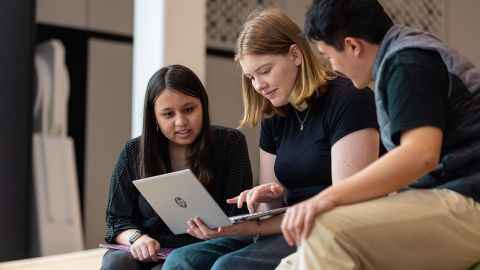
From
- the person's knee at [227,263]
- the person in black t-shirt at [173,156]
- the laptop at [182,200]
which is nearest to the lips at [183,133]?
the person in black t-shirt at [173,156]

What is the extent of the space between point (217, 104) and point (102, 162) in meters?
0.89

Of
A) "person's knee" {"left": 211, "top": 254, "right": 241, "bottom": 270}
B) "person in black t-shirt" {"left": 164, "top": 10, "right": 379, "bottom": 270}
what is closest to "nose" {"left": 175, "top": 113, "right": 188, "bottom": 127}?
"person in black t-shirt" {"left": 164, "top": 10, "right": 379, "bottom": 270}

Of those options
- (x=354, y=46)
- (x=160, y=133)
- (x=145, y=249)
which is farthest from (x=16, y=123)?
(x=354, y=46)

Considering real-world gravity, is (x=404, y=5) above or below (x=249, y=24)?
above

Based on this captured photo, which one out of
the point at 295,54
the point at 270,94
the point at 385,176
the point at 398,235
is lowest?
the point at 398,235

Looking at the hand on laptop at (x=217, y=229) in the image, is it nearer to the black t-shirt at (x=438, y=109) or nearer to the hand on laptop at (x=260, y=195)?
the hand on laptop at (x=260, y=195)

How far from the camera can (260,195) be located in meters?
1.70

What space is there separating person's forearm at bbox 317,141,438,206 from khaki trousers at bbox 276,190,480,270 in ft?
0.07

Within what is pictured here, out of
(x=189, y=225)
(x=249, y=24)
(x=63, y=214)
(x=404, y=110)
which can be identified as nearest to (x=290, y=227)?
(x=404, y=110)

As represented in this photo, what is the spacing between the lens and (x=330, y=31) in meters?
1.33

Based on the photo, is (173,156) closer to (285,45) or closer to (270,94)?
(270,94)

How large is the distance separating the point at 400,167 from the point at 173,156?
1.03 metres

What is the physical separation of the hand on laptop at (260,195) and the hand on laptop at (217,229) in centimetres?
5

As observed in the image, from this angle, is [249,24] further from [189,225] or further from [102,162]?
[102,162]
